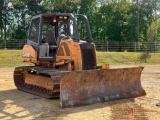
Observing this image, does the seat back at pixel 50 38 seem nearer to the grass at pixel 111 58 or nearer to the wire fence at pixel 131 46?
the grass at pixel 111 58

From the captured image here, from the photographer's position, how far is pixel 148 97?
8508 millimetres

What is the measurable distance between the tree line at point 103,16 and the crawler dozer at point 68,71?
116ft

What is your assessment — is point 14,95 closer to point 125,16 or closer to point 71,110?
point 71,110

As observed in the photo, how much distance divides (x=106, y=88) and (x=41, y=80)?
202 centimetres

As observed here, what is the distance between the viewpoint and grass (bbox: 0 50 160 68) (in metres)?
21.9

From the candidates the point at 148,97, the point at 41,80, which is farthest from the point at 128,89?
the point at 41,80

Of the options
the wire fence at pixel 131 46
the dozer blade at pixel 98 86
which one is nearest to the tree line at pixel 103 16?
the wire fence at pixel 131 46

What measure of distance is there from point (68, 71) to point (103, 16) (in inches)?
1727

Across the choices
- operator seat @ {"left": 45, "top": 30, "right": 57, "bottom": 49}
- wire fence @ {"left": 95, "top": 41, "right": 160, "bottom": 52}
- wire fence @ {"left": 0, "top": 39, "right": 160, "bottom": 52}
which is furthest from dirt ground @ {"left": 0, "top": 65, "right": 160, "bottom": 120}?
wire fence @ {"left": 95, "top": 41, "right": 160, "bottom": 52}

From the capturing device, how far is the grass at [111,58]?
21.9m

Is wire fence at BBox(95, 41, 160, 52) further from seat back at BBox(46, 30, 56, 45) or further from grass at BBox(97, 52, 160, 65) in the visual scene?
seat back at BBox(46, 30, 56, 45)

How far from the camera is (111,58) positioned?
984 inches

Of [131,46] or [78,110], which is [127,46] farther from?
[78,110]

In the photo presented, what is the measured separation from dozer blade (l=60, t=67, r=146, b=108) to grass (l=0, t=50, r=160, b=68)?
13.7 meters
